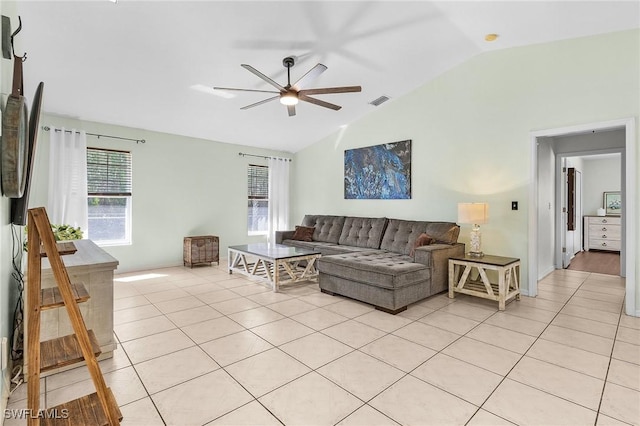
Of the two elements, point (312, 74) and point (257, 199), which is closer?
point (312, 74)

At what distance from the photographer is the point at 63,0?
2.54m

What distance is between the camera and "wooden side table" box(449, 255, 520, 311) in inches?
137

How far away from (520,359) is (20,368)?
3.38m

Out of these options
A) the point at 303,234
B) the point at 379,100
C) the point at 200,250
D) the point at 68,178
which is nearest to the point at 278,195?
the point at 303,234

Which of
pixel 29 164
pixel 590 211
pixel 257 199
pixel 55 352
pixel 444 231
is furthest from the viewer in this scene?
pixel 590 211

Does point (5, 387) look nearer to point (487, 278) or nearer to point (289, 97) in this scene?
point (289, 97)

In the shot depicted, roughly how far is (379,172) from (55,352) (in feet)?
15.9

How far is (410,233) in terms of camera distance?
4.71 metres

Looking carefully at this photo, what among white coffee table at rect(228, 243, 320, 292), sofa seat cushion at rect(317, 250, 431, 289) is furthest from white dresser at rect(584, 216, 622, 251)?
white coffee table at rect(228, 243, 320, 292)

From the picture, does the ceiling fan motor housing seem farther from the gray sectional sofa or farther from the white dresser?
the white dresser

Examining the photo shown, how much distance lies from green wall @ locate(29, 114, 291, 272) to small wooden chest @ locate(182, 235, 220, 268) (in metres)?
0.28

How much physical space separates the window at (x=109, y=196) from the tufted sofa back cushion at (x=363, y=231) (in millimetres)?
3534

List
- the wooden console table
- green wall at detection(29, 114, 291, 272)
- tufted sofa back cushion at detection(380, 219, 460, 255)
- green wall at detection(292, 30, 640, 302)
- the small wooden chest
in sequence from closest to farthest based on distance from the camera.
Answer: the wooden console table → green wall at detection(292, 30, 640, 302) → tufted sofa back cushion at detection(380, 219, 460, 255) → green wall at detection(29, 114, 291, 272) → the small wooden chest

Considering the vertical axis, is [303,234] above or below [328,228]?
below
